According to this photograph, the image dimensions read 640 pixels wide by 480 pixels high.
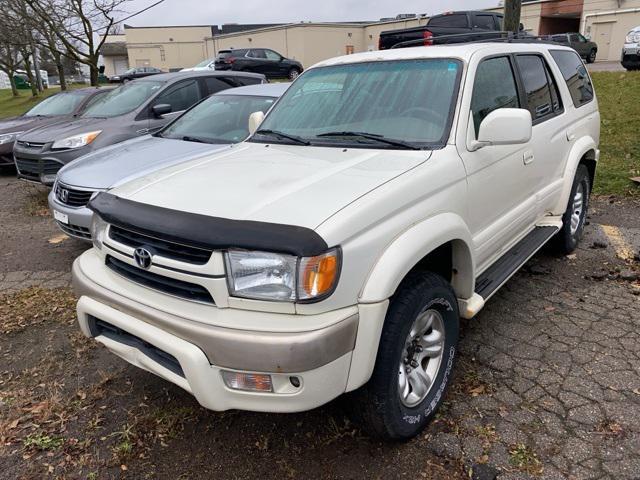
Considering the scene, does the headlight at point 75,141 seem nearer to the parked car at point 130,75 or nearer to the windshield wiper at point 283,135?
the windshield wiper at point 283,135

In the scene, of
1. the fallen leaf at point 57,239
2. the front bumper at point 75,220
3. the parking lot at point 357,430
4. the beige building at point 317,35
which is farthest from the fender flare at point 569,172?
the beige building at point 317,35

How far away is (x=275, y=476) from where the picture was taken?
7.95ft

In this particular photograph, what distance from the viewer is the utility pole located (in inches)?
379

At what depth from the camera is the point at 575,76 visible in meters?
4.78

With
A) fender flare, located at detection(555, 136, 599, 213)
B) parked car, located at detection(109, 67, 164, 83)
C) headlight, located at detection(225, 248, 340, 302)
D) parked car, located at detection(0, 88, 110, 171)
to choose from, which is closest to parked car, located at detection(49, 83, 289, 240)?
headlight, located at detection(225, 248, 340, 302)

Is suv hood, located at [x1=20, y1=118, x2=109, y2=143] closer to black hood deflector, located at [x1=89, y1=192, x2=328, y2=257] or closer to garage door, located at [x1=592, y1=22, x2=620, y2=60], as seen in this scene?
black hood deflector, located at [x1=89, y1=192, x2=328, y2=257]

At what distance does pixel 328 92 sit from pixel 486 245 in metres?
1.47

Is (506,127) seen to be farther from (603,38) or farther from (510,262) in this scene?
(603,38)

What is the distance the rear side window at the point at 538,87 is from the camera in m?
3.85

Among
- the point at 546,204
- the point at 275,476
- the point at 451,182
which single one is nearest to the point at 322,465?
the point at 275,476

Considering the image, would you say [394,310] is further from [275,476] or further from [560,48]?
[560,48]

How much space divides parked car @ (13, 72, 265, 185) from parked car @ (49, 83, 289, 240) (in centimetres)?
101

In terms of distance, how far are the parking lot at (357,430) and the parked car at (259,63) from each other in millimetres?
21707

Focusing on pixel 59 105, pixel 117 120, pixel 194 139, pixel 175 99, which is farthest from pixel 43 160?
pixel 59 105
